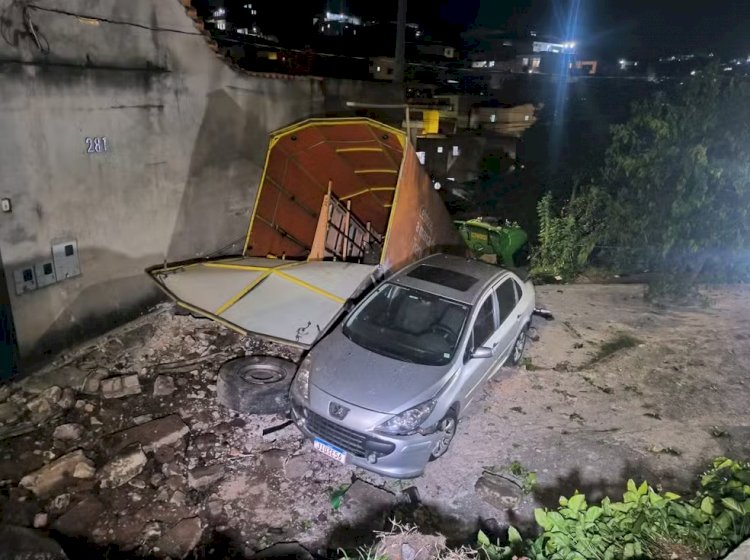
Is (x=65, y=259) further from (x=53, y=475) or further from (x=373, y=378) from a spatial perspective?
(x=373, y=378)

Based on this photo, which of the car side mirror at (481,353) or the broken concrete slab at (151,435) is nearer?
the broken concrete slab at (151,435)

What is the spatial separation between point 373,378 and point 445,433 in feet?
3.16

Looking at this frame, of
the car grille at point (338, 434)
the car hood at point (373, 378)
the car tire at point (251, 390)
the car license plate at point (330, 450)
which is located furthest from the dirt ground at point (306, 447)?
the car hood at point (373, 378)

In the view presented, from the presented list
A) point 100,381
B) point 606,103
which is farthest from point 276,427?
point 606,103

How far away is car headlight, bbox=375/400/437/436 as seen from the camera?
15.9ft

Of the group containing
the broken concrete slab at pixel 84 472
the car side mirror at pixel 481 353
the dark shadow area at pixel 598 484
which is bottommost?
the dark shadow area at pixel 598 484

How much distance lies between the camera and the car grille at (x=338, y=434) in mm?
4895

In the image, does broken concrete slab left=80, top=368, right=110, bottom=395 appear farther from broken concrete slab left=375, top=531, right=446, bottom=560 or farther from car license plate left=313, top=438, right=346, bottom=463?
broken concrete slab left=375, top=531, right=446, bottom=560

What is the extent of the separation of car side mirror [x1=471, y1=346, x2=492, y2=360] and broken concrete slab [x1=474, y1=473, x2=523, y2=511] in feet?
4.06

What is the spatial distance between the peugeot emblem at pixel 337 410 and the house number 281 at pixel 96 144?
4.85 m

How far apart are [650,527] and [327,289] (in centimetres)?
495

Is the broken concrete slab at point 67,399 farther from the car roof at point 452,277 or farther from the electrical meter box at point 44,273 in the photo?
the car roof at point 452,277

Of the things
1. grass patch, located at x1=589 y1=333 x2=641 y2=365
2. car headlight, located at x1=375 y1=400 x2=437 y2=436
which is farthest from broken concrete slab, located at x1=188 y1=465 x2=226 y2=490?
grass patch, located at x1=589 y1=333 x2=641 y2=365

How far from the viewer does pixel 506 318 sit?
6676 mm
